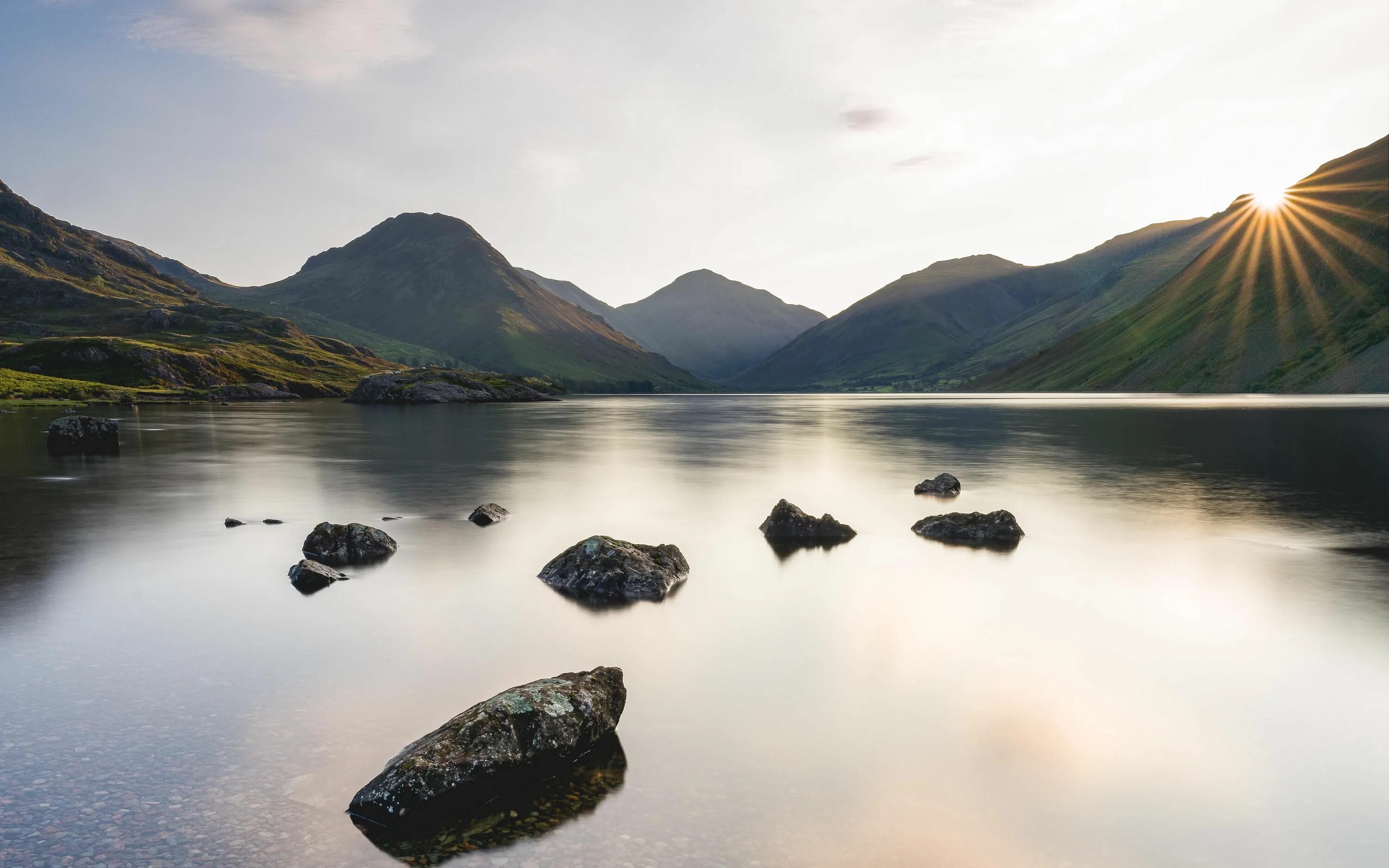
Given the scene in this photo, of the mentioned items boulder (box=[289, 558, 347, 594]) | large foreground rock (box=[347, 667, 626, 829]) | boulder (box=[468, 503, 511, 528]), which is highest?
Answer: large foreground rock (box=[347, 667, 626, 829])

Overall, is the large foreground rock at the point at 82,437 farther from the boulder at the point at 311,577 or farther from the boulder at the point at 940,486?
the boulder at the point at 940,486

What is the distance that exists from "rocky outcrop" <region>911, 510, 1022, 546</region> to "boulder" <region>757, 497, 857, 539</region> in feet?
11.1

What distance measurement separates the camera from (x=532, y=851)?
920 centimetres

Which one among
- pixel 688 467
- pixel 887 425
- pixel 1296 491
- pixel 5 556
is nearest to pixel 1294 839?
pixel 5 556

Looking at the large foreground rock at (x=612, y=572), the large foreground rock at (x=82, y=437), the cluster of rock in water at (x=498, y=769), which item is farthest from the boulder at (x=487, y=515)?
the large foreground rock at (x=82, y=437)

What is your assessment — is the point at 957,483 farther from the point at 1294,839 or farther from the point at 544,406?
the point at 544,406

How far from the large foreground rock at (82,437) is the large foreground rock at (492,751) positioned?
63.2m

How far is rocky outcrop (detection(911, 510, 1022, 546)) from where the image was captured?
28.9m

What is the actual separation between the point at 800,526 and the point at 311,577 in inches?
682

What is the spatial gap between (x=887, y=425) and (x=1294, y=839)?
106286mm

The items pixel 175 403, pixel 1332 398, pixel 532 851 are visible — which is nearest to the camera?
pixel 532 851

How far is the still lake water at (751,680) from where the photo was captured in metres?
9.53

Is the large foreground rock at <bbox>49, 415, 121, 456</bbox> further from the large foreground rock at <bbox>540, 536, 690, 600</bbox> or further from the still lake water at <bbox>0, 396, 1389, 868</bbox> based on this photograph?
the large foreground rock at <bbox>540, 536, 690, 600</bbox>

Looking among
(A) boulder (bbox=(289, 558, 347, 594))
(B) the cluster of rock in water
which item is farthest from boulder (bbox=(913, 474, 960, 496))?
(B) the cluster of rock in water
